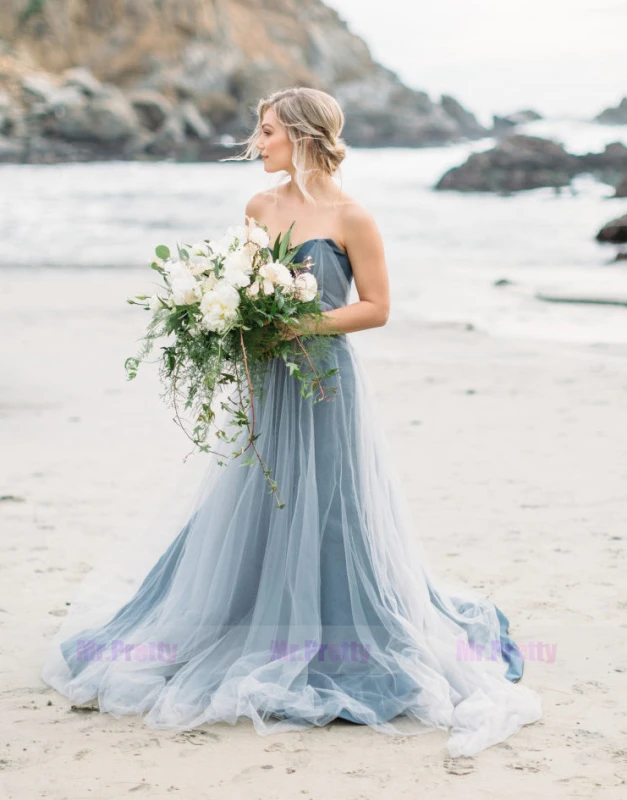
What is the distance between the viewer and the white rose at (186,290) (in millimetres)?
3070

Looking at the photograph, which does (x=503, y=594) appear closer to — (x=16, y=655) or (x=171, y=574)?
(x=171, y=574)

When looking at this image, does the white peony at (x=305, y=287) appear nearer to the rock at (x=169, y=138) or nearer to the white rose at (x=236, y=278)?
the white rose at (x=236, y=278)

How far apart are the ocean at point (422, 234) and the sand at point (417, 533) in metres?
1.49

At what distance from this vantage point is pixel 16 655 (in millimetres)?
3764

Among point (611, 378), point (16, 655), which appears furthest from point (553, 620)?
point (611, 378)

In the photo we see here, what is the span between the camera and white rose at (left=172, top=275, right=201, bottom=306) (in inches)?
121

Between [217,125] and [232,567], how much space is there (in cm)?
8765

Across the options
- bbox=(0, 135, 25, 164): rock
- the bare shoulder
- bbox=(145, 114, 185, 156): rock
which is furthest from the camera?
bbox=(145, 114, 185, 156): rock

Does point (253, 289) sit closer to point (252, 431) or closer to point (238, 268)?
point (238, 268)

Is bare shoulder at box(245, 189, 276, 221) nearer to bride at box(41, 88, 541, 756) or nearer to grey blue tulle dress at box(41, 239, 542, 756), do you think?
bride at box(41, 88, 541, 756)

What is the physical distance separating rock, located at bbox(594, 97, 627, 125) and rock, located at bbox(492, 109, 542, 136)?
50.8 ft

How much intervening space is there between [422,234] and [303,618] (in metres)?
23.1

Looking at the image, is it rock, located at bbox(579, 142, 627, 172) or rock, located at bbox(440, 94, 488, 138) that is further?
rock, located at bbox(440, 94, 488, 138)

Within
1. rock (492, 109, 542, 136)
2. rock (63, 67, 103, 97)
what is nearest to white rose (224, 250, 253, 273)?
rock (63, 67, 103, 97)
